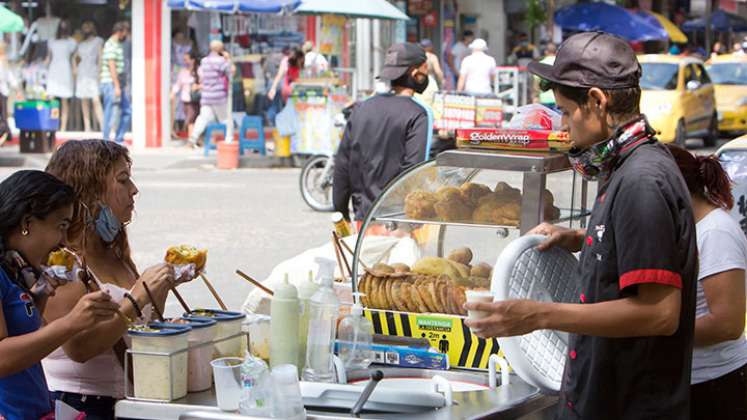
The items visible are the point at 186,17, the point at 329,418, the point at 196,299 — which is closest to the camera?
the point at 329,418

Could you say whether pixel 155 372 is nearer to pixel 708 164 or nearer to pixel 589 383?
pixel 589 383

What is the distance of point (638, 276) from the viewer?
2.95 metres

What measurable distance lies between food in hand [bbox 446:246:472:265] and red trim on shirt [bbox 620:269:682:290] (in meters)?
1.83

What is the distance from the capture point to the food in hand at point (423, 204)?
480 centimetres

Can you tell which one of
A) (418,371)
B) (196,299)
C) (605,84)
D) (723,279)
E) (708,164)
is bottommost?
(196,299)

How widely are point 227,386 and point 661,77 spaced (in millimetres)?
20454

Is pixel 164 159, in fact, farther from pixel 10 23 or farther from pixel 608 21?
pixel 608 21

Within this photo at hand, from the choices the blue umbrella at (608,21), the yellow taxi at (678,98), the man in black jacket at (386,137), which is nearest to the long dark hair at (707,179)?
the man in black jacket at (386,137)

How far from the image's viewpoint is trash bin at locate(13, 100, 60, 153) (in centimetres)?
1905

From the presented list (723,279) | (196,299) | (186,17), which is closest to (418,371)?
(723,279)

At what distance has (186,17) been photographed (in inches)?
937

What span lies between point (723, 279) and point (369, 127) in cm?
400

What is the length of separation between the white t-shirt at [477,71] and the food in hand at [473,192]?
1657 centimetres

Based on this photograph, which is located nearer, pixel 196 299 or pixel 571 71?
pixel 571 71
